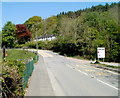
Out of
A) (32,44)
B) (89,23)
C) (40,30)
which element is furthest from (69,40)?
(40,30)

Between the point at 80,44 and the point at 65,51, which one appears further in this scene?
the point at 65,51

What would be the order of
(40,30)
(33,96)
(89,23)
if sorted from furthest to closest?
(40,30) → (89,23) → (33,96)

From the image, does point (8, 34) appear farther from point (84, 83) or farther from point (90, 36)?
point (84, 83)

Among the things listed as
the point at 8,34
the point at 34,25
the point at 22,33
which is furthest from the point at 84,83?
the point at 34,25

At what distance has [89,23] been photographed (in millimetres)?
67312

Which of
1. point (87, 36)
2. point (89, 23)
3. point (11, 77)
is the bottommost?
point (11, 77)

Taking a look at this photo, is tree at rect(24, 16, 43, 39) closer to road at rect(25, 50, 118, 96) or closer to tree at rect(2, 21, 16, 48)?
tree at rect(2, 21, 16, 48)

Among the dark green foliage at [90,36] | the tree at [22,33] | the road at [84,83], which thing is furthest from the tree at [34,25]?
the road at [84,83]

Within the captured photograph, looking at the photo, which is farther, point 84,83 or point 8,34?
point 8,34

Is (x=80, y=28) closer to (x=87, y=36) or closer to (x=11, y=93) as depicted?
(x=87, y=36)

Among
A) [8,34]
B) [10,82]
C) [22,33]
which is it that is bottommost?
[10,82]

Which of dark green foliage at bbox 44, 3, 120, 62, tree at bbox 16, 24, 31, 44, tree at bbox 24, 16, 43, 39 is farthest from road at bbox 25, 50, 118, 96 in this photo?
tree at bbox 24, 16, 43, 39

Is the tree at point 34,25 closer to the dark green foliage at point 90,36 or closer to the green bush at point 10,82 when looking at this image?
the dark green foliage at point 90,36

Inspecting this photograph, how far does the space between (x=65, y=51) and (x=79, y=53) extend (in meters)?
7.86
